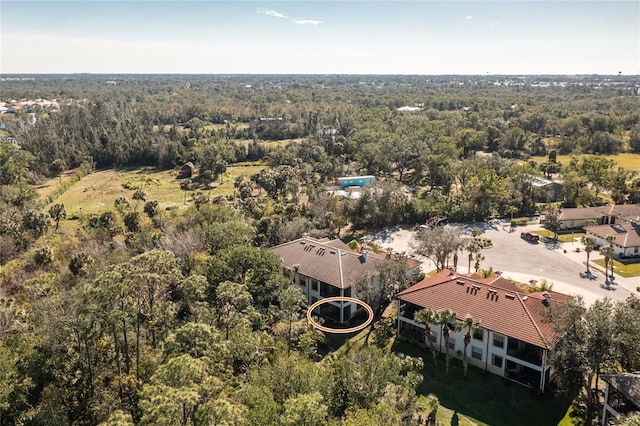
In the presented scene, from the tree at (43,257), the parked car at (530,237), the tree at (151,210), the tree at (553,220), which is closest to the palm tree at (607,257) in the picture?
the parked car at (530,237)

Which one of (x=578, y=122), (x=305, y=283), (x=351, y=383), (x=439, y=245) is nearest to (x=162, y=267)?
(x=351, y=383)

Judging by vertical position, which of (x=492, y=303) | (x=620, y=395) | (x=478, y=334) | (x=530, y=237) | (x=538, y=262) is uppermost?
(x=492, y=303)

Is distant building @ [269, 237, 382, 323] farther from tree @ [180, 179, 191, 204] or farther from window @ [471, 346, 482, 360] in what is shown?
tree @ [180, 179, 191, 204]

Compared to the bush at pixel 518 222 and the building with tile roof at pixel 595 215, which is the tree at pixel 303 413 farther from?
the building with tile roof at pixel 595 215

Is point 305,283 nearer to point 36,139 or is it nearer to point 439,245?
point 439,245

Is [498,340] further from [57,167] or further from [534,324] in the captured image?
[57,167]

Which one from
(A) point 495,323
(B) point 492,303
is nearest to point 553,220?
(B) point 492,303

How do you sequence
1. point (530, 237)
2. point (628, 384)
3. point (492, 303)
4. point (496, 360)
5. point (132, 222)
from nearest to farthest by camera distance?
point (628, 384) < point (496, 360) < point (492, 303) < point (132, 222) < point (530, 237)
